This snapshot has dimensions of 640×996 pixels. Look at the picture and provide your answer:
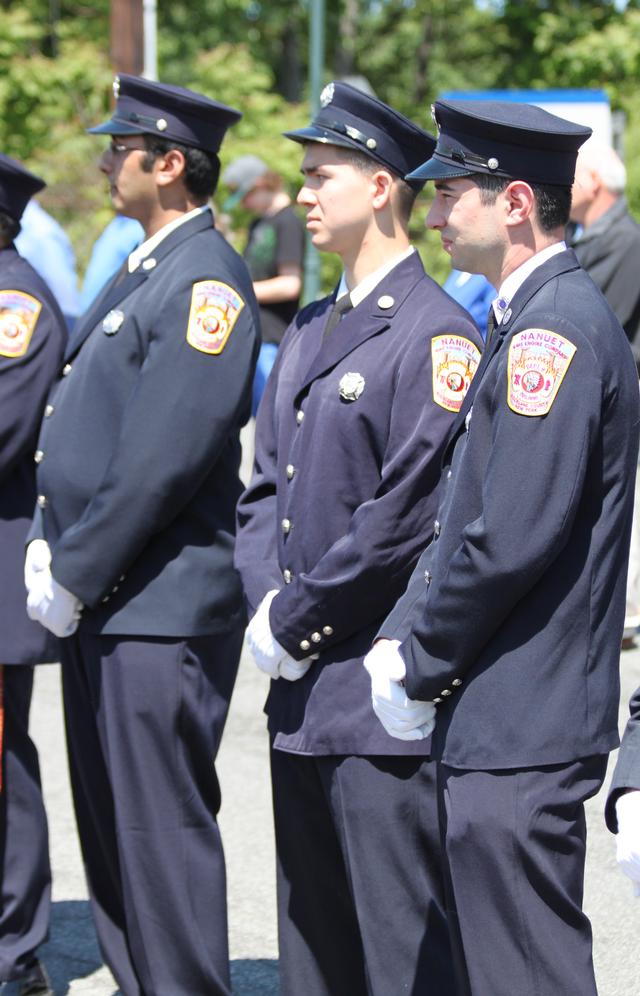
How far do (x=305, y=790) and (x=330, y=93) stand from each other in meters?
1.47

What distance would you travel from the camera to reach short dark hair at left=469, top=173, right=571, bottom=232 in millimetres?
2699

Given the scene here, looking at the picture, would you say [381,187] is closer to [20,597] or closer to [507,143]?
[507,143]

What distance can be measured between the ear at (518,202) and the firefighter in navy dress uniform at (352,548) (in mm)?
468

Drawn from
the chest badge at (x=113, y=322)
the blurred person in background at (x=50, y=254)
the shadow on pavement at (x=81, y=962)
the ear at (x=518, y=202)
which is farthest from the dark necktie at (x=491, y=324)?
the blurred person in background at (x=50, y=254)

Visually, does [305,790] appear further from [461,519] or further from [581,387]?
[581,387]

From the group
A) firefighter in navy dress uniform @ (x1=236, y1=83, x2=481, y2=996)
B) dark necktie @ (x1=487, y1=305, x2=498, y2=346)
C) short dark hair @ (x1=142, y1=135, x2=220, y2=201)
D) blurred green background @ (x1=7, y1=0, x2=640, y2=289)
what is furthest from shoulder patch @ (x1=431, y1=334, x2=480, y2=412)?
blurred green background @ (x1=7, y1=0, x2=640, y2=289)

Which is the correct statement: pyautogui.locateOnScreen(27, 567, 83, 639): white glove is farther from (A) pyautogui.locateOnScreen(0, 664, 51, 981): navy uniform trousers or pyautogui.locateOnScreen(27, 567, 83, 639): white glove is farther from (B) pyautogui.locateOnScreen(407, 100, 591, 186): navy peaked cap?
(B) pyautogui.locateOnScreen(407, 100, 591, 186): navy peaked cap

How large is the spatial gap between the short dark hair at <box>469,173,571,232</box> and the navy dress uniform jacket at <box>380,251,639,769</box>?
0.10 meters

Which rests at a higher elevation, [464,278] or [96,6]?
[96,6]

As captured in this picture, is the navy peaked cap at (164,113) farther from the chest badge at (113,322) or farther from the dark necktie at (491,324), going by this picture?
the dark necktie at (491,324)

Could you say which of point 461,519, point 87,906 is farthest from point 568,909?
point 87,906

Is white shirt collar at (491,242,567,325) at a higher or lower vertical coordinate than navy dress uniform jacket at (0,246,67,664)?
higher

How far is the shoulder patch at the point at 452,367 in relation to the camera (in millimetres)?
3072

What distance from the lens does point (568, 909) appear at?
2592 mm
